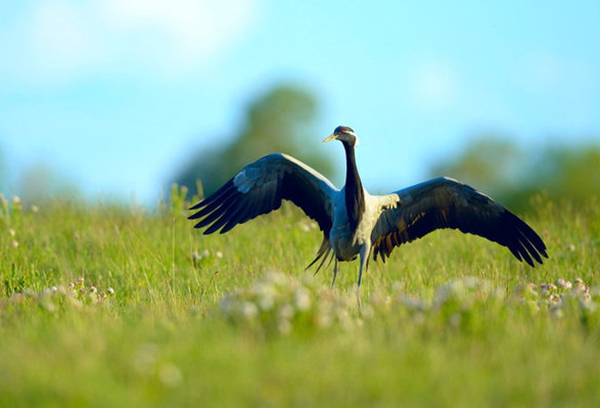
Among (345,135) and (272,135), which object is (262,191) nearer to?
(345,135)

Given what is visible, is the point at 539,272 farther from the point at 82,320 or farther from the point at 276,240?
the point at 82,320

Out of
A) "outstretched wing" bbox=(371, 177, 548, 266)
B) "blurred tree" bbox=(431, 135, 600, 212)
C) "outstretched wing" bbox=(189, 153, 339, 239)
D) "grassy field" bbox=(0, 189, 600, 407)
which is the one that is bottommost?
"grassy field" bbox=(0, 189, 600, 407)

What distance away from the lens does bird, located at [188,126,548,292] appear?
780 cm

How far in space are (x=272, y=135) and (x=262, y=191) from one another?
29606mm

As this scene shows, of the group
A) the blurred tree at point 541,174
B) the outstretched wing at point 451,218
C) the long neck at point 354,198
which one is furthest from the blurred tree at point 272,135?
the long neck at point 354,198

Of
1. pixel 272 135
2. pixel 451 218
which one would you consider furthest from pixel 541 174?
pixel 451 218

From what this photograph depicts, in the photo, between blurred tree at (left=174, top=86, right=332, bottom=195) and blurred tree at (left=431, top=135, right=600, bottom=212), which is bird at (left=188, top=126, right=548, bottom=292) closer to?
blurred tree at (left=431, top=135, right=600, bottom=212)

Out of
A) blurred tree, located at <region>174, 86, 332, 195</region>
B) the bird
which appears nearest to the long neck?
the bird

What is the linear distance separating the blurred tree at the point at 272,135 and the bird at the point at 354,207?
28973mm

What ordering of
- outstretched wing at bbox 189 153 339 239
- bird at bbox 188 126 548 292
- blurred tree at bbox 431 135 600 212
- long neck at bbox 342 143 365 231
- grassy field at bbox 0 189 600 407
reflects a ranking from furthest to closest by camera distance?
blurred tree at bbox 431 135 600 212
outstretched wing at bbox 189 153 339 239
bird at bbox 188 126 548 292
long neck at bbox 342 143 365 231
grassy field at bbox 0 189 600 407

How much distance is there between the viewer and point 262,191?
817 cm

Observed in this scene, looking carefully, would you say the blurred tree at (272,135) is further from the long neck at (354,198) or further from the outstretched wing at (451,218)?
the long neck at (354,198)

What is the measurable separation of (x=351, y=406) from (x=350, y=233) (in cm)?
389

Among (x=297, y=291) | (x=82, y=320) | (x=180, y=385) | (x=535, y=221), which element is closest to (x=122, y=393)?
(x=180, y=385)
